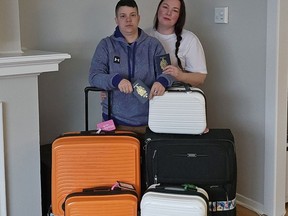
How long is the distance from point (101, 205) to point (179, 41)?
1.03 m

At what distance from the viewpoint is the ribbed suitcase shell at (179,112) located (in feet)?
7.89

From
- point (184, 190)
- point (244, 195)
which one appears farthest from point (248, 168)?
point (184, 190)

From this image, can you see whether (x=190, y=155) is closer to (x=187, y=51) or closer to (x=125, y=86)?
(x=125, y=86)

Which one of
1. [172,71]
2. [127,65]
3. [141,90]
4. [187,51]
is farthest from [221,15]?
[141,90]

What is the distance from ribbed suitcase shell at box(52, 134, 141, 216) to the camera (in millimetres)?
2334

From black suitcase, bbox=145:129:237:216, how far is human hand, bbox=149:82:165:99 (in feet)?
0.68

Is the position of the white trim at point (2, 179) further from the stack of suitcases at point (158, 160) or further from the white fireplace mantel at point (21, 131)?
the stack of suitcases at point (158, 160)

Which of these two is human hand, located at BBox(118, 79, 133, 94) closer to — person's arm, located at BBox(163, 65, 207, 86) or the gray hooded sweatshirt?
the gray hooded sweatshirt

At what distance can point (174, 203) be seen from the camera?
7.18ft

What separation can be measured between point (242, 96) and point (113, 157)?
1.11 m

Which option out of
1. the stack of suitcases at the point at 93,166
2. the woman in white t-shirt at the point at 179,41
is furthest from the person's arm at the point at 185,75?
the stack of suitcases at the point at 93,166

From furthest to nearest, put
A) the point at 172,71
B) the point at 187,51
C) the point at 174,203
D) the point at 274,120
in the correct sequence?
1. the point at 274,120
2. the point at 187,51
3. the point at 172,71
4. the point at 174,203

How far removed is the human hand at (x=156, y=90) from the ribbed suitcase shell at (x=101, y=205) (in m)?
0.52

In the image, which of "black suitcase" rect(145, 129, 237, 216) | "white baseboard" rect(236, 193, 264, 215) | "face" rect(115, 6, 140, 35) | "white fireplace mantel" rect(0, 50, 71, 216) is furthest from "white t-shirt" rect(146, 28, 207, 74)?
"white baseboard" rect(236, 193, 264, 215)
